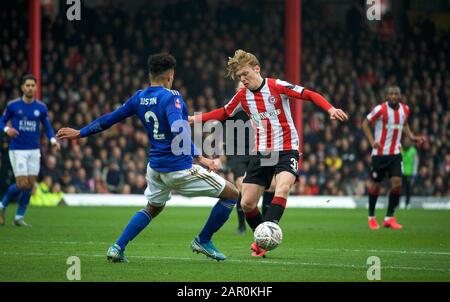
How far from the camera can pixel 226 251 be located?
11.3m

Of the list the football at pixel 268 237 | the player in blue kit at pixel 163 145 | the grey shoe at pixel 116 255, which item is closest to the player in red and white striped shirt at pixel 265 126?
the football at pixel 268 237

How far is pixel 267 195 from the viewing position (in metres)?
13.7

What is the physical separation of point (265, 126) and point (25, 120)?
237 inches

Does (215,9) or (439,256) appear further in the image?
(215,9)

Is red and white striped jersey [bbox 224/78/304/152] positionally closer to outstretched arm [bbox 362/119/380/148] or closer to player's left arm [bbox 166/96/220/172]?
player's left arm [bbox 166/96/220/172]

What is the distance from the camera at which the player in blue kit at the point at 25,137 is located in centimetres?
1538

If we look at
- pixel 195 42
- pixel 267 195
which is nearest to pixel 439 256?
pixel 267 195

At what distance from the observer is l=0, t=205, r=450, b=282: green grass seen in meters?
8.82

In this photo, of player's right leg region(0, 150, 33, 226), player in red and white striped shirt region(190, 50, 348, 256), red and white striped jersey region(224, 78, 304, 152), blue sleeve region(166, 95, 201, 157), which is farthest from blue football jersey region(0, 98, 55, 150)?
blue sleeve region(166, 95, 201, 157)

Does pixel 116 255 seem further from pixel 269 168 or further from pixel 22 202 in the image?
pixel 22 202

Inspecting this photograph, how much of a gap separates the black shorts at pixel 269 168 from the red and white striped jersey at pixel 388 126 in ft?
17.8

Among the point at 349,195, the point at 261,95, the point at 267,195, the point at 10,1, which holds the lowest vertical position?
the point at 349,195
